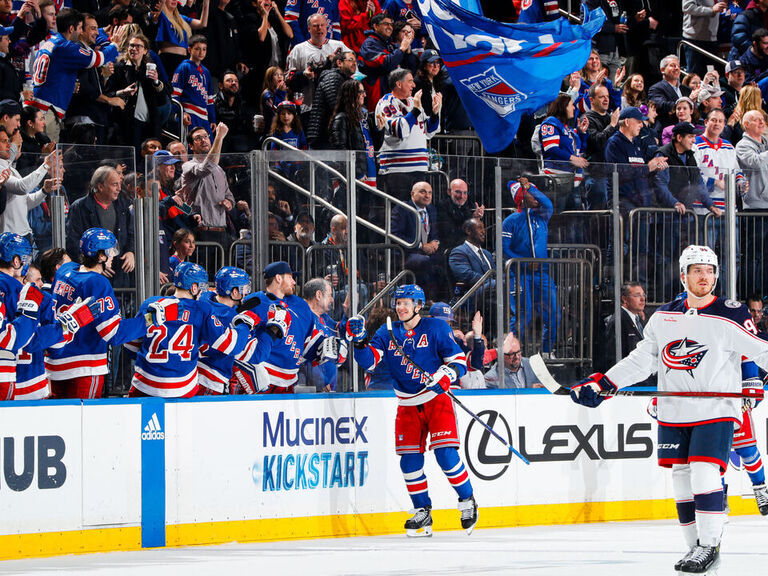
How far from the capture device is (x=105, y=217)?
8.41 metres

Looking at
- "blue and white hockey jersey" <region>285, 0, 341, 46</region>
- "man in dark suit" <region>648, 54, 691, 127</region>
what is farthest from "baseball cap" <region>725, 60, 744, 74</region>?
"blue and white hockey jersey" <region>285, 0, 341, 46</region>

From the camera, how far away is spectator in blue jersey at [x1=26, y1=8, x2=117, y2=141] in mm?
10672

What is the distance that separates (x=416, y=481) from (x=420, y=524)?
273mm

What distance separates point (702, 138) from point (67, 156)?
5683 mm

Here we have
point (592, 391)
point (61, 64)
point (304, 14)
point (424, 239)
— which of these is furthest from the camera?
point (304, 14)

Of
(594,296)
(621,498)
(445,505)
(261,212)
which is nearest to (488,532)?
(445,505)

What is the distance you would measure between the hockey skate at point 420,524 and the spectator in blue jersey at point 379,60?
18.1 feet

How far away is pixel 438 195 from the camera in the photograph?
9.23 metres

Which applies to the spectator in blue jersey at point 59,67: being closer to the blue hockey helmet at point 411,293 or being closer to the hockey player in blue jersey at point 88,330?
the hockey player in blue jersey at point 88,330

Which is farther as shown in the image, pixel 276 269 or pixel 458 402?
pixel 458 402

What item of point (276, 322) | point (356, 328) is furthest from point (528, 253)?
Result: point (276, 322)

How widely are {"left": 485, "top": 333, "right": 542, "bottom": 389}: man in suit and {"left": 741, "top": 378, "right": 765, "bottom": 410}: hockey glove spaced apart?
1.66 metres

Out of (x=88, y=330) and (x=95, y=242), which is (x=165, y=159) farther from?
(x=88, y=330)

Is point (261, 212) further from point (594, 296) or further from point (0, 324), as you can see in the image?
point (594, 296)
